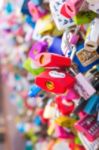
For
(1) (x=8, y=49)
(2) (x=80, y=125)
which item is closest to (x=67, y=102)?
(2) (x=80, y=125)

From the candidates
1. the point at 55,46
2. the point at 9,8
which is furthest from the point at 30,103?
the point at 55,46

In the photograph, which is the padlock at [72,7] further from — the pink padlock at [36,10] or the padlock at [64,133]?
the padlock at [64,133]

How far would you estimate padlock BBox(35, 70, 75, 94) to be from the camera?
0.55 meters

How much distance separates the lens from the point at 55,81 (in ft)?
1.81

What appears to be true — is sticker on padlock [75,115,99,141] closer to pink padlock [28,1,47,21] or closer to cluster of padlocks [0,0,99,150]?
cluster of padlocks [0,0,99,150]

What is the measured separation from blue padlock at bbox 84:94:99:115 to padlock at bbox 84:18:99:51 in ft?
0.27

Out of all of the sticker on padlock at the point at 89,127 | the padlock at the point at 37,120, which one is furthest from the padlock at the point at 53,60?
the padlock at the point at 37,120

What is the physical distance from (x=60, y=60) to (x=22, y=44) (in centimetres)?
59

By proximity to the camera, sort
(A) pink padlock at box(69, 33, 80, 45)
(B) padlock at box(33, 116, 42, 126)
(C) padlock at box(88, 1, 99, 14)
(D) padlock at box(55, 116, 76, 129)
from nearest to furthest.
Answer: (C) padlock at box(88, 1, 99, 14) < (A) pink padlock at box(69, 33, 80, 45) < (D) padlock at box(55, 116, 76, 129) < (B) padlock at box(33, 116, 42, 126)

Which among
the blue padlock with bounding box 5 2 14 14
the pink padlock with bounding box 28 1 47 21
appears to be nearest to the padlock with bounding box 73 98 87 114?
the pink padlock with bounding box 28 1 47 21

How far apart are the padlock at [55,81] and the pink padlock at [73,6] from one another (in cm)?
10

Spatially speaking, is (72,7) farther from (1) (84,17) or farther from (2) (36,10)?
(2) (36,10)

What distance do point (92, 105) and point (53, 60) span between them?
103 millimetres

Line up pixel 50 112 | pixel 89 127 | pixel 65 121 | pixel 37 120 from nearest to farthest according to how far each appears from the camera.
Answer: pixel 89 127 → pixel 65 121 → pixel 50 112 → pixel 37 120
